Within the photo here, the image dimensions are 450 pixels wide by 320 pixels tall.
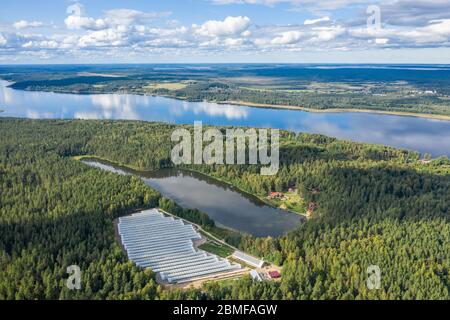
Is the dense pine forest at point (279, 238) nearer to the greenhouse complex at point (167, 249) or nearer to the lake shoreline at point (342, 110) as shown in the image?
the greenhouse complex at point (167, 249)

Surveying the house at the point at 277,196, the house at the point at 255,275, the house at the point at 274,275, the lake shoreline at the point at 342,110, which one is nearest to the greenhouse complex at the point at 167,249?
the house at the point at 255,275

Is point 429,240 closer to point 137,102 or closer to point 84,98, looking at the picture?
point 137,102

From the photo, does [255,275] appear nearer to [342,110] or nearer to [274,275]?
[274,275]

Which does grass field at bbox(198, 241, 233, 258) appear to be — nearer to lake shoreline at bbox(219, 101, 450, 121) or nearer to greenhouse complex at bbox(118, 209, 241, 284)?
greenhouse complex at bbox(118, 209, 241, 284)

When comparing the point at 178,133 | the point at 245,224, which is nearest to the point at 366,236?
the point at 245,224

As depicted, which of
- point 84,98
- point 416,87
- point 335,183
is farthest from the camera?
point 416,87
